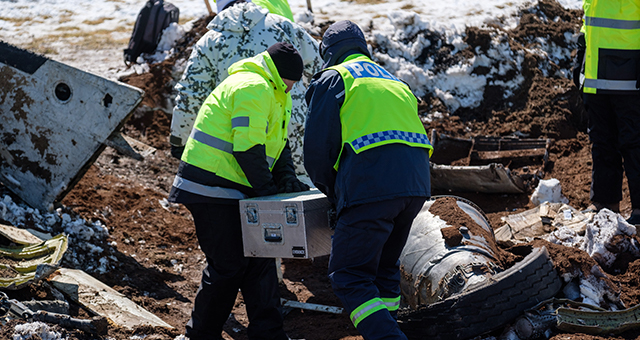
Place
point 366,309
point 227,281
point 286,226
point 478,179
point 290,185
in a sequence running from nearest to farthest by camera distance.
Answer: point 366,309
point 286,226
point 227,281
point 290,185
point 478,179

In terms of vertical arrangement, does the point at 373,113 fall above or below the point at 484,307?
above

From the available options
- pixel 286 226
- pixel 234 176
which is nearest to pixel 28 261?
pixel 234 176

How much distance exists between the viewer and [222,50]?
187 inches

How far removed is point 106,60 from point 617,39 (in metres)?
7.30

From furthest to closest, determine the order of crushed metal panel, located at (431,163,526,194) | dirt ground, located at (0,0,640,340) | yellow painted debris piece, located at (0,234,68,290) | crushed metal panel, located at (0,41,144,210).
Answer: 1. crushed metal panel, located at (431,163,526,194)
2. crushed metal panel, located at (0,41,144,210)
3. dirt ground, located at (0,0,640,340)
4. yellow painted debris piece, located at (0,234,68,290)

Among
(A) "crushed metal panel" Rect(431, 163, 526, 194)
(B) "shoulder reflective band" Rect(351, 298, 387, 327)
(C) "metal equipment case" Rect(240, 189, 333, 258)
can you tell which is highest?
(C) "metal equipment case" Rect(240, 189, 333, 258)

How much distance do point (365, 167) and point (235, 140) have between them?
0.88 m

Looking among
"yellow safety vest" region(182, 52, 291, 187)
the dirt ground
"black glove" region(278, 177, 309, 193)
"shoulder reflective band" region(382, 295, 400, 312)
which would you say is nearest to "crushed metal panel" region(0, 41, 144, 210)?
the dirt ground

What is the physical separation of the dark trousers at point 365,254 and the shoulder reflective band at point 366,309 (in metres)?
0.02

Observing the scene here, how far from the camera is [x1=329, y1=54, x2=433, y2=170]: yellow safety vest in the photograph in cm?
297

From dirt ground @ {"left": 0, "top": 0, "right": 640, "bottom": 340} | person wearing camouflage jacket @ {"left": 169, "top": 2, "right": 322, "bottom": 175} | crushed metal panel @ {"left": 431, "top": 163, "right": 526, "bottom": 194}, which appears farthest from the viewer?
crushed metal panel @ {"left": 431, "top": 163, "right": 526, "bottom": 194}

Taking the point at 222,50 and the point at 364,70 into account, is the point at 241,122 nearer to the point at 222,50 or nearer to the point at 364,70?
the point at 364,70

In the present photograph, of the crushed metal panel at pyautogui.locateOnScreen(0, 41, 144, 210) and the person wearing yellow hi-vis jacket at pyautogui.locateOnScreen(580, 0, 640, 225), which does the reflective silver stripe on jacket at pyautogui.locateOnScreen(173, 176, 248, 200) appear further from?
the person wearing yellow hi-vis jacket at pyautogui.locateOnScreen(580, 0, 640, 225)

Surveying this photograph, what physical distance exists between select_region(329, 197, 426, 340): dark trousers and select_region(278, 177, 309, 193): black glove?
0.79 m
